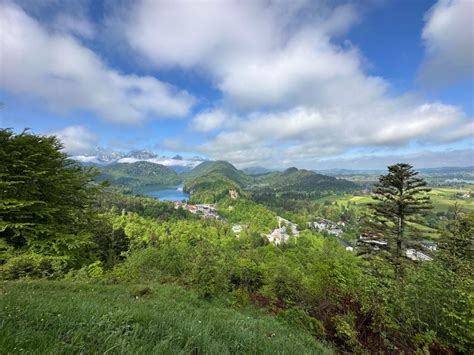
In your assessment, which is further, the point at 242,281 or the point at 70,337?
the point at 242,281

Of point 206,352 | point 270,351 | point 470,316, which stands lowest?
point 470,316

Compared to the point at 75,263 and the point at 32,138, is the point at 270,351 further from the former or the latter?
the point at 32,138

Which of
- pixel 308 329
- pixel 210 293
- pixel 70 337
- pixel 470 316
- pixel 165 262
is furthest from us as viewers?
pixel 165 262

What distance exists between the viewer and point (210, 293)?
10.4 metres

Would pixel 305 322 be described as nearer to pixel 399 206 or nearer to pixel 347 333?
pixel 347 333

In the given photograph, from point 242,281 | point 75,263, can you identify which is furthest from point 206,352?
point 75,263

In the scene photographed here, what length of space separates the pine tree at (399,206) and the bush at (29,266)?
21.2 meters

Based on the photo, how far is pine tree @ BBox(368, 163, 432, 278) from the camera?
1733cm

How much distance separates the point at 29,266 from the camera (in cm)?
1002

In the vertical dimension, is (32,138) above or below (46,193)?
above

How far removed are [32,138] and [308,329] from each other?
1694 centimetres

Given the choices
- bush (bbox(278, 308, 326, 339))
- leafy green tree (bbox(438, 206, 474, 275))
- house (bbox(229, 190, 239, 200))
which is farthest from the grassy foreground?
house (bbox(229, 190, 239, 200))

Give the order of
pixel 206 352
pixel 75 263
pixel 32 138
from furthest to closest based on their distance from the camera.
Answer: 1. pixel 75 263
2. pixel 32 138
3. pixel 206 352

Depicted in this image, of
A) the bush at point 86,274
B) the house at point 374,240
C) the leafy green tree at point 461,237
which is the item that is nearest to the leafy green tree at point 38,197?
the bush at point 86,274
